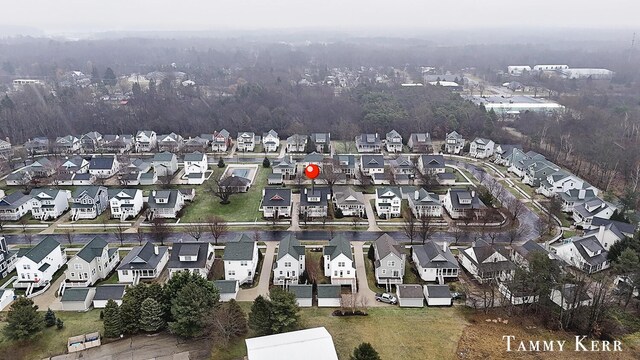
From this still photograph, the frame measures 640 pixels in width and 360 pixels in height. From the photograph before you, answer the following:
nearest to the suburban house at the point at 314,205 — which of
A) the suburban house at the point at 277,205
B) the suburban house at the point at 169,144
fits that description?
the suburban house at the point at 277,205

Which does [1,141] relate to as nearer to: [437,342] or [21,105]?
[21,105]

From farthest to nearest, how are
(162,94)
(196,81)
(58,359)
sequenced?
(196,81) → (162,94) → (58,359)

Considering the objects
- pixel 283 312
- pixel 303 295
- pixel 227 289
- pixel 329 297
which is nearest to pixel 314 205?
pixel 303 295

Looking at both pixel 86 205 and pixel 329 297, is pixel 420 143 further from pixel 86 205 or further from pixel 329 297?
pixel 86 205

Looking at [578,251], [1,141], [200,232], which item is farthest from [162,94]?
[578,251]

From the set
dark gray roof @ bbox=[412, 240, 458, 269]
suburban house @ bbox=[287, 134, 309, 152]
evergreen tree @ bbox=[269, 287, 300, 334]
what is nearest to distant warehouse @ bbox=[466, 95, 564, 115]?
suburban house @ bbox=[287, 134, 309, 152]

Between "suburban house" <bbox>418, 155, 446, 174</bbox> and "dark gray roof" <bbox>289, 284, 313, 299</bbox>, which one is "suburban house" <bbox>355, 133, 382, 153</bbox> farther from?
"dark gray roof" <bbox>289, 284, 313, 299</bbox>
